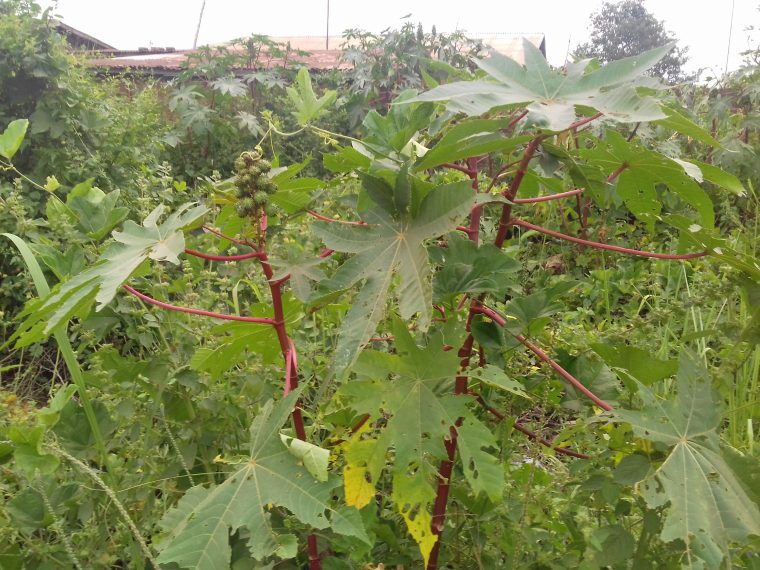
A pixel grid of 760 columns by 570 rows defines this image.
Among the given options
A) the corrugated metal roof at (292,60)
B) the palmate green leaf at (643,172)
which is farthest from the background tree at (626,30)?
the palmate green leaf at (643,172)

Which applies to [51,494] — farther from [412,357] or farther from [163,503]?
[412,357]

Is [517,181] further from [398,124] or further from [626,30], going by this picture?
[626,30]

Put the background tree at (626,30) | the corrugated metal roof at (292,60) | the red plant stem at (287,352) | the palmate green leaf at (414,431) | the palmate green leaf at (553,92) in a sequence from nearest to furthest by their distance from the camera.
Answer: the palmate green leaf at (553,92) < the palmate green leaf at (414,431) < the red plant stem at (287,352) < the corrugated metal roof at (292,60) < the background tree at (626,30)

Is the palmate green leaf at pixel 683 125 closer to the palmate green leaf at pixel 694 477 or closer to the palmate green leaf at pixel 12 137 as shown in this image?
the palmate green leaf at pixel 694 477

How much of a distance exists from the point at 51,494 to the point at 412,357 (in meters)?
0.79

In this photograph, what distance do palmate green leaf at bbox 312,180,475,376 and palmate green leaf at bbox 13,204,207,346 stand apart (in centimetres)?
21

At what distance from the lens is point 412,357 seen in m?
0.92

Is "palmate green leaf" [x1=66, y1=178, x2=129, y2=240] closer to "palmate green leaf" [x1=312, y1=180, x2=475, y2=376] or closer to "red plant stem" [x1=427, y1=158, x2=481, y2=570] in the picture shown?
"palmate green leaf" [x1=312, y1=180, x2=475, y2=376]

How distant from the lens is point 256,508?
0.86 meters

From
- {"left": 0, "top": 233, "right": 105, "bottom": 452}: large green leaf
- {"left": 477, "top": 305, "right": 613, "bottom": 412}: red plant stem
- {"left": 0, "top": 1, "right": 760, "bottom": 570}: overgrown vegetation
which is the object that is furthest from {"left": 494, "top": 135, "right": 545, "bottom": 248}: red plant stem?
{"left": 0, "top": 233, "right": 105, "bottom": 452}: large green leaf

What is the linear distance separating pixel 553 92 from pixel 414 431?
506 mm

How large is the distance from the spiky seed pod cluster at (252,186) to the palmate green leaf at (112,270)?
0.07 meters

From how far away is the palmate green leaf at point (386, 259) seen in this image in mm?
792

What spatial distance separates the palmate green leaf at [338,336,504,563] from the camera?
87 centimetres
